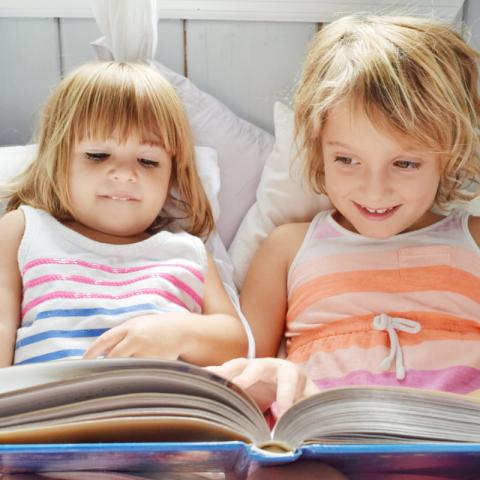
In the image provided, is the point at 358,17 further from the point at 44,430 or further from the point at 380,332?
the point at 44,430

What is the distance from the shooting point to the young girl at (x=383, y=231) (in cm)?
93

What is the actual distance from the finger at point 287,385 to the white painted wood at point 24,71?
0.86m

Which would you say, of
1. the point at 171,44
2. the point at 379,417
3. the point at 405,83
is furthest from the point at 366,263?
the point at 171,44

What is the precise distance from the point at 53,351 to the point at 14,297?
128 millimetres

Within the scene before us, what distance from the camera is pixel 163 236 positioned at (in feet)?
3.40

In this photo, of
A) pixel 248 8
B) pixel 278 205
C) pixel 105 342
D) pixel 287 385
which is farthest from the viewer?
pixel 248 8

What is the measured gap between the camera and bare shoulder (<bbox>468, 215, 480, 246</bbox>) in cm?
107

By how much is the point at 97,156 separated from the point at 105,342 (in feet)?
1.01

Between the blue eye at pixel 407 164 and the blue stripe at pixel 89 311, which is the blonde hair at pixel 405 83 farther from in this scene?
the blue stripe at pixel 89 311

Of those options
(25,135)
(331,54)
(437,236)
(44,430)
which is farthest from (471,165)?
(25,135)

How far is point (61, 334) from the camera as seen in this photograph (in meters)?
0.90

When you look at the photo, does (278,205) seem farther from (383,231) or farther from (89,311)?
(89,311)

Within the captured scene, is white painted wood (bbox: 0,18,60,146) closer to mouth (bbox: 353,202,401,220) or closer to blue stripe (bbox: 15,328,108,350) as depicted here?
blue stripe (bbox: 15,328,108,350)

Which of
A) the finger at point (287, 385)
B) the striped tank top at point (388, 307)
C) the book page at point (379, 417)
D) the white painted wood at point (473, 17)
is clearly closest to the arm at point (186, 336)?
the striped tank top at point (388, 307)
